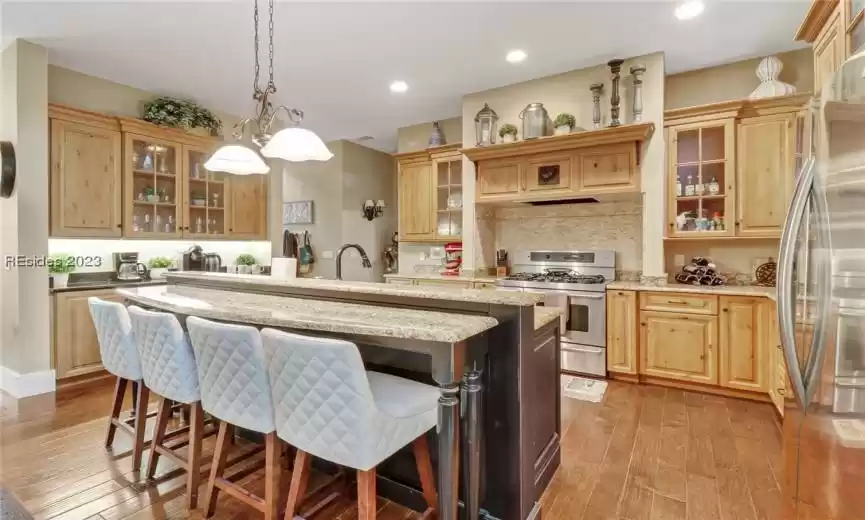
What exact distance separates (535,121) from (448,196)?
59.8 inches

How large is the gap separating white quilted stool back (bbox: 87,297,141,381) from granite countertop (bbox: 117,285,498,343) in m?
0.15

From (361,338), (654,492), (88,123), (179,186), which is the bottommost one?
(654,492)

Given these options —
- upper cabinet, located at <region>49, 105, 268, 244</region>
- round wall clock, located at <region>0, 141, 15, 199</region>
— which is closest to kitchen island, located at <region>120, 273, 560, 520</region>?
round wall clock, located at <region>0, 141, 15, 199</region>

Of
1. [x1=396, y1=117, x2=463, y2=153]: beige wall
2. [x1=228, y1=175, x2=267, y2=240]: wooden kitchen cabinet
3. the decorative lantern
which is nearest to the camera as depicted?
the decorative lantern

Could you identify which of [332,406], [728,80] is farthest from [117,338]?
[728,80]

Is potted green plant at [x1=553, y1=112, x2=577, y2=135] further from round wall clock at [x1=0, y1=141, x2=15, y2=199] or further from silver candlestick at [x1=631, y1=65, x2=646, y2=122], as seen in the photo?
round wall clock at [x1=0, y1=141, x2=15, y2=199]

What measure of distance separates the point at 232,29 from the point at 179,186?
7.12ft

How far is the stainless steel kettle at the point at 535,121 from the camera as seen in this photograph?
3982mm

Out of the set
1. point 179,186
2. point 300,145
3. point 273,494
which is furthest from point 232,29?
point 273,494

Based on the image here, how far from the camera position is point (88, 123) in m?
3.87

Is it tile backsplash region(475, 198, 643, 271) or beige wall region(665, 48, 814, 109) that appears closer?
beige wall region(665, 48, 814, 109)

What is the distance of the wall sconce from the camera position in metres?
6.83

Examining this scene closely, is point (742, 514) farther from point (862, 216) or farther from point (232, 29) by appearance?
point (232, 29)

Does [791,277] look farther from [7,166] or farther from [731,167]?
[7,166]
